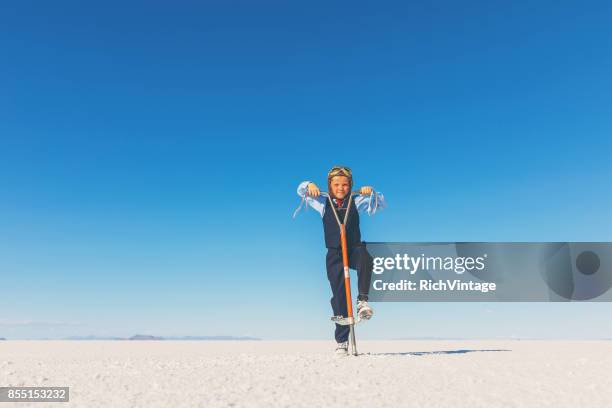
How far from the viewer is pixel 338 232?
24.8 feet

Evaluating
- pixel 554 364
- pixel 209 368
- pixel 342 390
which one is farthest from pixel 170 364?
pixel 554 364

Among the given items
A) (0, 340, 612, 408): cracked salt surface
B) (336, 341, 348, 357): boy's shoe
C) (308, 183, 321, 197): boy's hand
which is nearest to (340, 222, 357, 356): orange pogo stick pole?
(336, 341, 348, 357): boy's shoe

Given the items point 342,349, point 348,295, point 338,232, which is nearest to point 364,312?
point 348,295

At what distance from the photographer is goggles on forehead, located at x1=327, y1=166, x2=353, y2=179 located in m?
7.78

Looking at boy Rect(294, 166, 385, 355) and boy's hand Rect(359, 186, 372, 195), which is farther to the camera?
boy's hand Rect(359, 186, 372, 195)

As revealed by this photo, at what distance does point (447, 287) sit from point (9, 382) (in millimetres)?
7774

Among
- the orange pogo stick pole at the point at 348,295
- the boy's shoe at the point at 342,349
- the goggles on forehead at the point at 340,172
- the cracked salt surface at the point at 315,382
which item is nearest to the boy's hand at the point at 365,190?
the goggles on forehead at the point at 340,172

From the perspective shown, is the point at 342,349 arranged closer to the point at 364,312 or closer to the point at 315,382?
the point at 364,312

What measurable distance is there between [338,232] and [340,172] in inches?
37.5

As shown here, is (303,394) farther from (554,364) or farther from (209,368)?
(554,364)

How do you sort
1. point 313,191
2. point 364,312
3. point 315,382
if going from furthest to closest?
point 313,191, point 364,312, point 315,382

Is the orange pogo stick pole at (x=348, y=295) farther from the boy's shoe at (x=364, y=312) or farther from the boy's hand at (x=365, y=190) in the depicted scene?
the boy's hand at (x=365, y=190)

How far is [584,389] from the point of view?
14.1 feet

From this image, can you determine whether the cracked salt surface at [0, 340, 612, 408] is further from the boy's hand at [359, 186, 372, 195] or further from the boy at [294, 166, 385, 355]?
the boy's hand at [359, 186, 372, 195]
